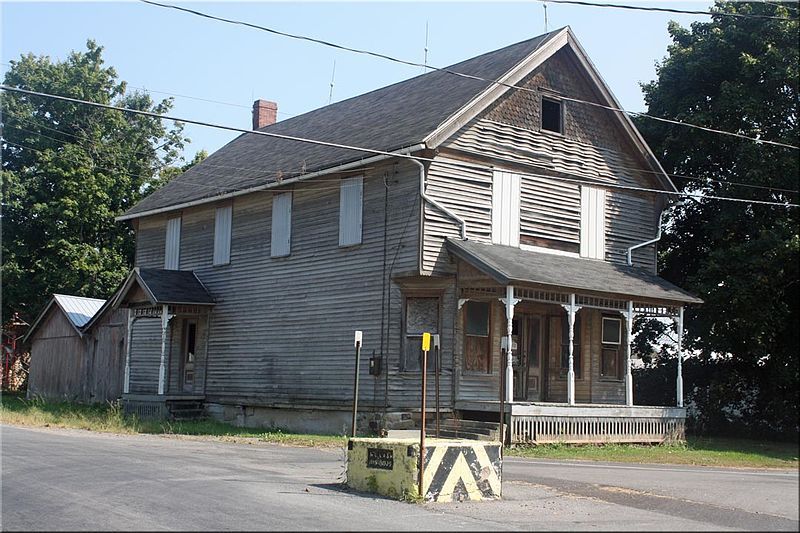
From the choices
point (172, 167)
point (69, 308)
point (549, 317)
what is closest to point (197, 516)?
point (549, 317)

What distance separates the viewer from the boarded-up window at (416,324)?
73.1 feet

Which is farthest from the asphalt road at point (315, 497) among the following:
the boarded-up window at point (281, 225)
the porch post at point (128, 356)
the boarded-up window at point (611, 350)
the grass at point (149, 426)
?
the porch post at point (128, 356)

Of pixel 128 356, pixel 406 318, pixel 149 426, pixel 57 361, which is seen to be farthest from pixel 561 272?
pixel 57 361

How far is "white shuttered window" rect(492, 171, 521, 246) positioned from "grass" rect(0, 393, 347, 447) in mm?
6232

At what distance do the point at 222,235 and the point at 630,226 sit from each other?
1184 cm

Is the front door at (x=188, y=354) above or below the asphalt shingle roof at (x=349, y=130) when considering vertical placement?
below

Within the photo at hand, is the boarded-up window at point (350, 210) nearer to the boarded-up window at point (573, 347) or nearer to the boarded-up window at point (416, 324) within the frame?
the boarded-up window at point (416, 324)

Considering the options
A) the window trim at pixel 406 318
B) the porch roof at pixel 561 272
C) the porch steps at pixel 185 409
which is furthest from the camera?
the porch steps at pixel 185 409

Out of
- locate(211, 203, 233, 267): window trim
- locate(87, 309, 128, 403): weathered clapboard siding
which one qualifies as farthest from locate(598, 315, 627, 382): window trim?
locate(87, 309, 128, 403): weathered clapboard siding

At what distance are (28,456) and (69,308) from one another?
20.7m

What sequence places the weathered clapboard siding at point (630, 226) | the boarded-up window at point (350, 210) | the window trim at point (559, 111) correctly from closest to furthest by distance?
the boarded-up window at point (350, 210), the window trim at point (559, 111), the weathered clapboard siding at point (630, 226)

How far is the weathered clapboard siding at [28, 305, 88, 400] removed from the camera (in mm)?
34719

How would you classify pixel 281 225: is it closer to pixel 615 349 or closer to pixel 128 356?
pixel 128 356

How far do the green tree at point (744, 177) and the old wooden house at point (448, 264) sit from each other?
179cm
